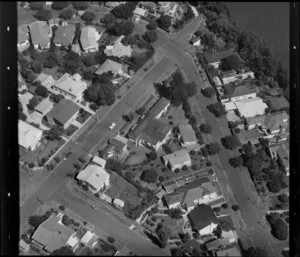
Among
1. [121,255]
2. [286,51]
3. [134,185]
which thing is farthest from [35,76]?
[286,51]

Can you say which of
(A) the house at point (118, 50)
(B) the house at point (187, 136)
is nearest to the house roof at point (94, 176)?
(B) the house at point (187, 136)

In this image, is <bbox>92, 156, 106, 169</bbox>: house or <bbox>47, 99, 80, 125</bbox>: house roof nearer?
<bbox>92, 156, 106, 169</bbox>: house

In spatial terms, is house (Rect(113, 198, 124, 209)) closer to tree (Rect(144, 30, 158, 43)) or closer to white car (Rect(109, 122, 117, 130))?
white car (Rect(109, 122, 117, 130))

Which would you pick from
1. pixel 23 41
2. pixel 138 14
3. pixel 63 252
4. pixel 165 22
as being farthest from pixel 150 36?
pixel 63 252

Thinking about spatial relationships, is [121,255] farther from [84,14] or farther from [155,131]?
[84,14]

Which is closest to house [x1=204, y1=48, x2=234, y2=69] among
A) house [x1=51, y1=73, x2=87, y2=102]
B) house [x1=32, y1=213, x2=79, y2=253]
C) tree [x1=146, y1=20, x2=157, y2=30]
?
tree [x1=146, y1=20, x2=157, y2=30]

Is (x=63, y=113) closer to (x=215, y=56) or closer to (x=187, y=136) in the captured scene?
(x=187, y=136)
